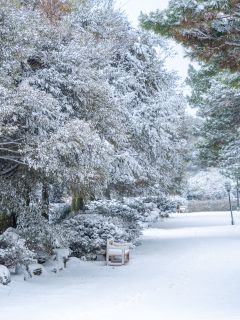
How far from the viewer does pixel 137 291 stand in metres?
6.65

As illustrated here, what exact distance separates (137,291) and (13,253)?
2.61 meters

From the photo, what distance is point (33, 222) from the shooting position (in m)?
8.12

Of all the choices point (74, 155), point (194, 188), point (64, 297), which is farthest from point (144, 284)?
point (194, 188)

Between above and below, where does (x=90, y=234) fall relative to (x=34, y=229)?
below

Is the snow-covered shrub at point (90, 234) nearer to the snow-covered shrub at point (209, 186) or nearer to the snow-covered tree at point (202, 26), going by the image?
the snow-covered tree at point (202, 26)

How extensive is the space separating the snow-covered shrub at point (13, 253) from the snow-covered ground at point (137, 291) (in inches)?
12.2

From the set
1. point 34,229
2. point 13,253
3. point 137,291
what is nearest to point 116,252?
point 34,229

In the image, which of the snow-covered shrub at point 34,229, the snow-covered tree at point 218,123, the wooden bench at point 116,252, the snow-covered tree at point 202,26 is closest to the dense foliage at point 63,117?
the snow-covered shrub at point 34,229

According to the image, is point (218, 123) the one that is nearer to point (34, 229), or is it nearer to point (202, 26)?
point (202, 26)

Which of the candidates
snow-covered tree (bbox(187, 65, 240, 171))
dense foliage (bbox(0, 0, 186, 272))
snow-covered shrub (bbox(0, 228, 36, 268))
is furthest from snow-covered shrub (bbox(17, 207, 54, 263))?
snow-covered tree (bbox(187, 65, 240, 171))

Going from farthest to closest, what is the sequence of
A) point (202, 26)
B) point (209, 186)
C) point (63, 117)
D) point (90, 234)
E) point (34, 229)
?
point (209, 186)
point (90, 234)
point (63, 117)
point (34, 229)
point (202, 26)

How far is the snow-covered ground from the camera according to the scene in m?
5.12

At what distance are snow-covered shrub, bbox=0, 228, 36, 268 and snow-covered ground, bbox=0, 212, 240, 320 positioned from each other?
12.2 inches

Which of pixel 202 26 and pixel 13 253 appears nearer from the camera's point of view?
pixel 202 26
